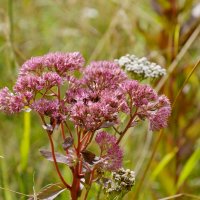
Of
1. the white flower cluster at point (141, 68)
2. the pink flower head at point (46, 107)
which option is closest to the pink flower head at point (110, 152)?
the pink flower head at point (46, 107)

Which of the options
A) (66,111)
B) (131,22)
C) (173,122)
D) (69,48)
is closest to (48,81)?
(66,111)

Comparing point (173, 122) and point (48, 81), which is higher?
point (48, 81)

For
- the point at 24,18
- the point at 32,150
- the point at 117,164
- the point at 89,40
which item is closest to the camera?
the point at 117,164

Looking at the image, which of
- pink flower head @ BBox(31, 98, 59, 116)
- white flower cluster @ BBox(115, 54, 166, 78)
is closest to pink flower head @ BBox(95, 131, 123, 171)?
pink flower head @ BBox(31, 98, 59, 116)

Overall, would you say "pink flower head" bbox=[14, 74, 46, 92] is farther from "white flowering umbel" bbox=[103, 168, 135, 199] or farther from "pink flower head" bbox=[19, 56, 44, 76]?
"white flowering umbel" bbox=[103, 168, 135, 199]

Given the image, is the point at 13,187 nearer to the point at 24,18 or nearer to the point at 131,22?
the point at 131,22

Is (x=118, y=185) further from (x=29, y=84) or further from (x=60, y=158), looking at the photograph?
(x=29, y=84)

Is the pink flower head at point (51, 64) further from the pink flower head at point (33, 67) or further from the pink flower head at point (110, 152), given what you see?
the pink flower head at point (110, 152)
